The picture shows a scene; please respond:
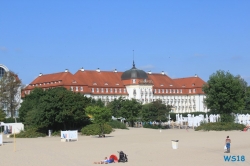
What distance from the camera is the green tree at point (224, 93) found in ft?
226

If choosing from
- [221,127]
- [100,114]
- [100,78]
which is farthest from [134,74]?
[100,114]

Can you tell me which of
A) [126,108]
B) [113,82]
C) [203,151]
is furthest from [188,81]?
[203,151]

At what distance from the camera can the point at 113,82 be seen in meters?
139

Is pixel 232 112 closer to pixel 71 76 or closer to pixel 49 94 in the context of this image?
pixel 49 94

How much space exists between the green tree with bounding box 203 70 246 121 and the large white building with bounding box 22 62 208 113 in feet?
180

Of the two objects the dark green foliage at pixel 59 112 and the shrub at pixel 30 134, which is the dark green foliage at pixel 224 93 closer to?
the dark green foliage at pixel 59 112

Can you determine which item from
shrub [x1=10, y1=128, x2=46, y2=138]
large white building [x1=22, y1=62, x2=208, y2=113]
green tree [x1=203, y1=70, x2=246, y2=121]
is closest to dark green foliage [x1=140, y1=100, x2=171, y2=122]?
green tree [x1=203, y1=70, x2=246, y2=121]

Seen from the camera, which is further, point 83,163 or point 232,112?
point 232,112

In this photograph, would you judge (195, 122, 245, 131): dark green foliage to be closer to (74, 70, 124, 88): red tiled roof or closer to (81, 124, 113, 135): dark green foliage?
(81, 124, 113, 135): dark green foliage

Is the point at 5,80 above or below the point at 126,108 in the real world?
above

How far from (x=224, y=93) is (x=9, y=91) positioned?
4099 cm

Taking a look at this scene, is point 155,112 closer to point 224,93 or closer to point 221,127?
point 224,93

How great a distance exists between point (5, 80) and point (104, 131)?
120ft

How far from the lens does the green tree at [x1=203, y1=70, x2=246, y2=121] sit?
68.9 metres
